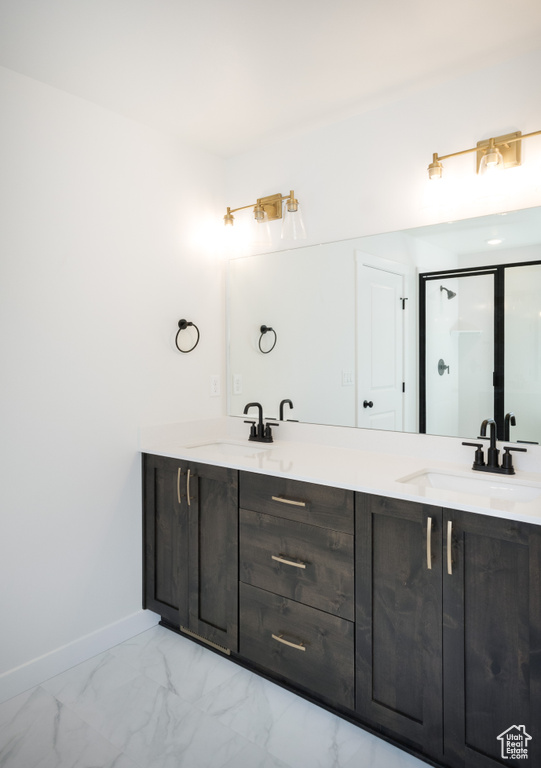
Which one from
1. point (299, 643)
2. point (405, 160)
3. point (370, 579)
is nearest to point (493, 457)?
point (370, 579)

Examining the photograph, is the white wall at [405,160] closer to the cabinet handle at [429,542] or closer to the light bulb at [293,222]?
the light bulb at [293,222]

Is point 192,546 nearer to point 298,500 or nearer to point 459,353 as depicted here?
point 298,500

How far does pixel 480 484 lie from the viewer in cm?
183

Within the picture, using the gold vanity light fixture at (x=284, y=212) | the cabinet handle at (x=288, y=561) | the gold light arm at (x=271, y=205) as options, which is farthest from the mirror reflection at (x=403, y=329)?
the cabinet handle at (x=288, y=561)

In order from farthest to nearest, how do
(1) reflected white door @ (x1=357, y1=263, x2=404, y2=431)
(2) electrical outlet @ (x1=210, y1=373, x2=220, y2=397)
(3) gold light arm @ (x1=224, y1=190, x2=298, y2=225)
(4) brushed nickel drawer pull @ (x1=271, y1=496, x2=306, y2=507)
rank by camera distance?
(2) electrical outlet @ (x1=210, y1=373, x2=220, y2=397) < (3) gold light arm @ (x1=224, y1=190, x2=298, y2=225) < (1) reflected white door @ (x1=357, y1=263, x2=404, y2=431) < (4) brushed nickel drawer pull @ (x1=271, y1=496, x2=306, y2=507)

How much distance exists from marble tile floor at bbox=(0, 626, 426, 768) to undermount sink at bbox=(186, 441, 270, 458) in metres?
0.96

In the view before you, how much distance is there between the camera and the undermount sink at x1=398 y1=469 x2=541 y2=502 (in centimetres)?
171

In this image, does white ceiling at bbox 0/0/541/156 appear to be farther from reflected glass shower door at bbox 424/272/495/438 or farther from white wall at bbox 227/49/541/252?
reflected glass shower door at bbox 424/272/495/438

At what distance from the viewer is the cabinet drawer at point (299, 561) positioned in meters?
1.75

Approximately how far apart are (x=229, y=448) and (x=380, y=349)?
996 mm

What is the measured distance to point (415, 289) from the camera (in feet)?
7.13

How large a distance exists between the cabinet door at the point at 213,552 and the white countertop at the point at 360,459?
105 mm

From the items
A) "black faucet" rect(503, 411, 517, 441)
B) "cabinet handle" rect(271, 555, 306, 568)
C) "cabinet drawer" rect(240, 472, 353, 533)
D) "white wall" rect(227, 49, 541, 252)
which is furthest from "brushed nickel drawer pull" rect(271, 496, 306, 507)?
"white wall" rect(227, 49, 541, 252)

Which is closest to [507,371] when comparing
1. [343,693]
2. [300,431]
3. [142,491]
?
[300,431]
